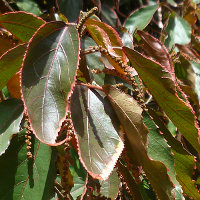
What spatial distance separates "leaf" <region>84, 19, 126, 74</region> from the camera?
83 cm

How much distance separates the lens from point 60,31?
74 centimetres

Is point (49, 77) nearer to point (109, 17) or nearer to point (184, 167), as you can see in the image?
point (184, 167)

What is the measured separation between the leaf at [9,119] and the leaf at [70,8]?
481 mm

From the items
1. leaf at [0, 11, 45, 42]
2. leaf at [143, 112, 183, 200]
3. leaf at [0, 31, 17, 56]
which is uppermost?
leaf at [0, 11, 45, 42]

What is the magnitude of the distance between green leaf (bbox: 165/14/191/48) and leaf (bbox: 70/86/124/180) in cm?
82

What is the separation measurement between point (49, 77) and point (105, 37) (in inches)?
8.6

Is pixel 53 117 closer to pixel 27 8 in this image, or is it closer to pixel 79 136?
pixel 79 136

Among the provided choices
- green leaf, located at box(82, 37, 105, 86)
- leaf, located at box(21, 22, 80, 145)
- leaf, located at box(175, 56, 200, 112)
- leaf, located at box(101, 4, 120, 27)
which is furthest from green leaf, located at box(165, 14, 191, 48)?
leaf, located at box(21, 22, 80, 145)

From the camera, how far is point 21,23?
81 cm

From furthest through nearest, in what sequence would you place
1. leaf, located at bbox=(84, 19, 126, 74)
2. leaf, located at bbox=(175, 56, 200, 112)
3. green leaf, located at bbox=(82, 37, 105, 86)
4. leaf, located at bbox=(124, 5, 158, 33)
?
leaf, located at bbox=(124, 5, 158, 33)
leaf, located at bbox=(175, 56, 200, 112)
green leaf, located at bbox=(82, 37, 105, 86)
leaf, located at bbox=(84, 19, 126, 74)

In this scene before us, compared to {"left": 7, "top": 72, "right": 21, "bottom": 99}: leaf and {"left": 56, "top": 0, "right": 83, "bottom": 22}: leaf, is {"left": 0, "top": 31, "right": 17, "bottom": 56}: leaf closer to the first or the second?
{"left": 7, "top": 72, "right": 21, "bottom": 99}: leaf

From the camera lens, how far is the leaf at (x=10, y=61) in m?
0.72

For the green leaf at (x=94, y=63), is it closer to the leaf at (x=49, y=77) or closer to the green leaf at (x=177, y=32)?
the leaf at (x=49, y=77)

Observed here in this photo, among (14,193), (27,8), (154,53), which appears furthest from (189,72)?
(14,193)
